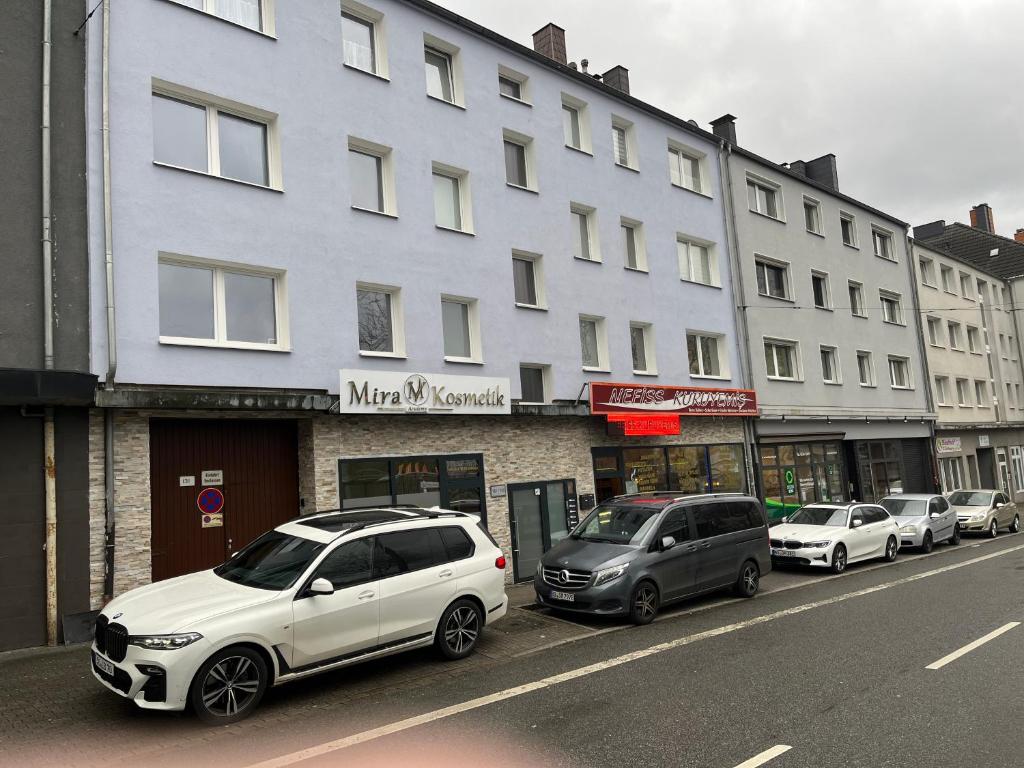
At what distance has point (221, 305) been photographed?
12133 millimetres

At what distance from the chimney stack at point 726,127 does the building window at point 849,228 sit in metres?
7.09

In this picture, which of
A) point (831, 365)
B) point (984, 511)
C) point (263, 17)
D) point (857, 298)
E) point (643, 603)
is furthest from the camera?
point (857, 298)

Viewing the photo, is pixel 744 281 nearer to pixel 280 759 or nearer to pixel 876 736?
pixel 876 736

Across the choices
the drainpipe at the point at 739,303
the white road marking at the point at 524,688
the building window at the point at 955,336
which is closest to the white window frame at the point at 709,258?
the drainpipe at the point at 739,303

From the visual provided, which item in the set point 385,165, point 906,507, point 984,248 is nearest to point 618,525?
point 385,165

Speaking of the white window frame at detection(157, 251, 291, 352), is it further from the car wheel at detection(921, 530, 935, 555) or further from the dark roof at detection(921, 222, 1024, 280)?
the dark roof at detection(921, 222, 1024, 280)

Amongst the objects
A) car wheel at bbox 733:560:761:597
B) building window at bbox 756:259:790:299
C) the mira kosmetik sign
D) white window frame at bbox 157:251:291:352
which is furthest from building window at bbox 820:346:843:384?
white window frame at bbox 157:251:291:352

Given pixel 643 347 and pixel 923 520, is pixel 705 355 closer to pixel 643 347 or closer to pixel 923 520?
pixel 643 347

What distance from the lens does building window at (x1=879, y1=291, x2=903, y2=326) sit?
3084 cm

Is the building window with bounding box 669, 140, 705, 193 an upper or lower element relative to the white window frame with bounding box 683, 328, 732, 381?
upper

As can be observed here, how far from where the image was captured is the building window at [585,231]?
1877 centimetres

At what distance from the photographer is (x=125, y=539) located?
10.6 metres

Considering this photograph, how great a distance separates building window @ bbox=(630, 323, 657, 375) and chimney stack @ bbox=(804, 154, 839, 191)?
14.0 m

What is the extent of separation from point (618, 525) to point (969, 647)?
A: 194 inches
